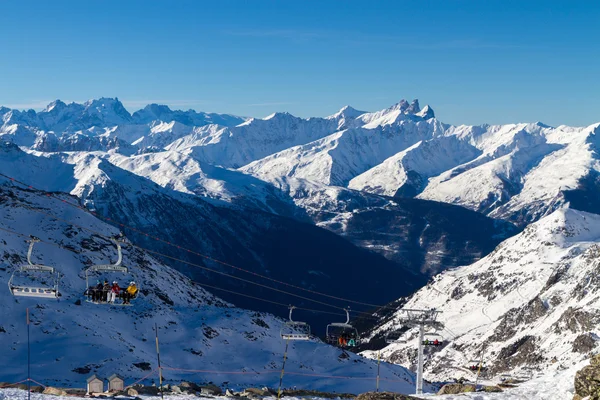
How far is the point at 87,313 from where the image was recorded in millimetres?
119438

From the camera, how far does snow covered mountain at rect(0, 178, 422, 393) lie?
98.9 m

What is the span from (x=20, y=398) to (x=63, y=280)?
95.4 metres

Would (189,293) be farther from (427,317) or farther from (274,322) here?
(427,317)

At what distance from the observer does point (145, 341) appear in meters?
119

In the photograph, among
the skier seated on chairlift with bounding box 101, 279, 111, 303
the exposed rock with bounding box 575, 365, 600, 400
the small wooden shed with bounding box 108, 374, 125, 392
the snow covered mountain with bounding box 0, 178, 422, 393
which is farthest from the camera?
the snow covered mountain with bounding box 0, 178, 422, 393

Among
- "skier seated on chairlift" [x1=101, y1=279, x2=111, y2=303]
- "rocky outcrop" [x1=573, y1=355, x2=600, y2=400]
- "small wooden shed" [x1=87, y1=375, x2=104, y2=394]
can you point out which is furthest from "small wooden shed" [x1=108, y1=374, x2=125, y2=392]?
"rocky outcrop" [x1=573, y1=355, x2=600, y2=400]

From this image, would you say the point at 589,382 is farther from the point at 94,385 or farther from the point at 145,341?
the point at 145,341

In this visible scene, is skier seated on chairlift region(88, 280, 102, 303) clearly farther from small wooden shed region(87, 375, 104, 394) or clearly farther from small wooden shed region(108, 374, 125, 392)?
small wooden shed region(108, 374, 125, 392)

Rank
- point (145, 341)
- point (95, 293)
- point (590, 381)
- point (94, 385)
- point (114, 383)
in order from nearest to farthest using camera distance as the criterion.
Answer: point (590, 381)
point (95, 293)
point (94, 385)
point (114, 383)
point (145, 341)

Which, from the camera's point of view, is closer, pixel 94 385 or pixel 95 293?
pixel 95 293

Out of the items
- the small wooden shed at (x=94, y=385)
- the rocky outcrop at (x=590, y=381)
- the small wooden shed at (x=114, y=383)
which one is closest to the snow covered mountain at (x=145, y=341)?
the small wooden shed at (x=114, y=383)

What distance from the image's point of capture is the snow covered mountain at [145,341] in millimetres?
98938

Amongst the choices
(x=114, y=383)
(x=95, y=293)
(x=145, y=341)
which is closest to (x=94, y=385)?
(x=114, y=383)

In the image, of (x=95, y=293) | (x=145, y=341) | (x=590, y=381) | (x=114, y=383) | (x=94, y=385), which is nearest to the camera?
(x=590, y=381)
